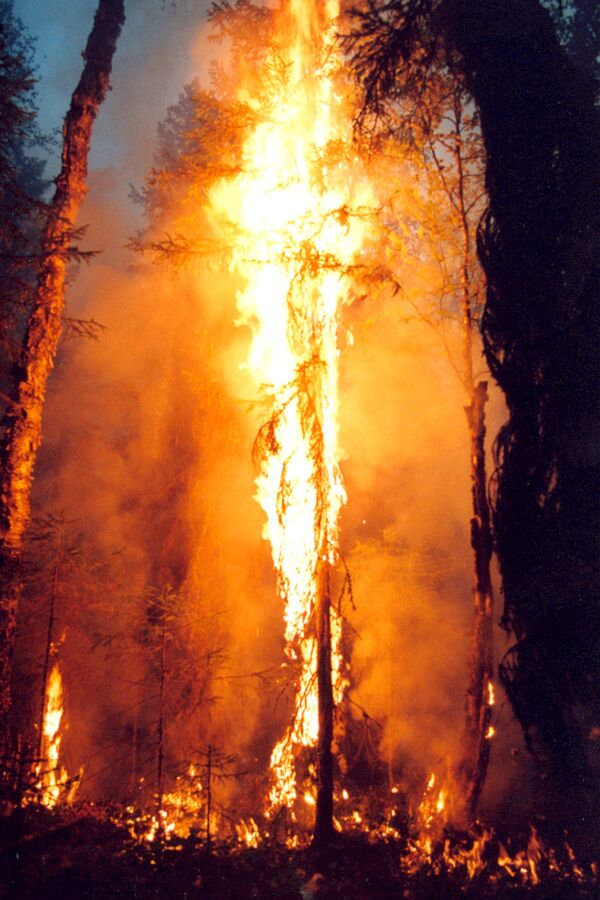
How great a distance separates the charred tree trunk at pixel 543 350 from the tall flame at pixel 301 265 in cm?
245

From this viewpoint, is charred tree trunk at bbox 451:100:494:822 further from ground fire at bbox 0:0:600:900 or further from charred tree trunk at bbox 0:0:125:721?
charred tree trunk at bbox 0:0:125:721

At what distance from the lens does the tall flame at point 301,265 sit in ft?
24.4

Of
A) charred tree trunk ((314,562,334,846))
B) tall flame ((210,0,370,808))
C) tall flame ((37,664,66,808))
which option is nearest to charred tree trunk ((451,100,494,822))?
tall flame ((210,0,370,808))

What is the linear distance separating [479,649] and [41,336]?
30.1ft

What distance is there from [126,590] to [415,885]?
12.3 metres

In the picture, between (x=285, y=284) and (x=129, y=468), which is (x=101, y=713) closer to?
(x=129, y=468)

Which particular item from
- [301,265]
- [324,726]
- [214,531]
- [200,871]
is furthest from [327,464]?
[214,531]

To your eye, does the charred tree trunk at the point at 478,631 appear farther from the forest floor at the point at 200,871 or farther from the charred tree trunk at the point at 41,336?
the charred tree trunk at the point at 41,336

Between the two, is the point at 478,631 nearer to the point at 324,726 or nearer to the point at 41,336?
the point at 324,726

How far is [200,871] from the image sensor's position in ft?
20.5

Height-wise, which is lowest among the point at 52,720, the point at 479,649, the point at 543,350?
the point at 52,720

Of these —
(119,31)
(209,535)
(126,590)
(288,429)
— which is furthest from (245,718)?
(119,31)

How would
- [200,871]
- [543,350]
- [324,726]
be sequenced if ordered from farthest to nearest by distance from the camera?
[543,350]
[324,726]
[200,871]

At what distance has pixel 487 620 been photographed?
856cm
